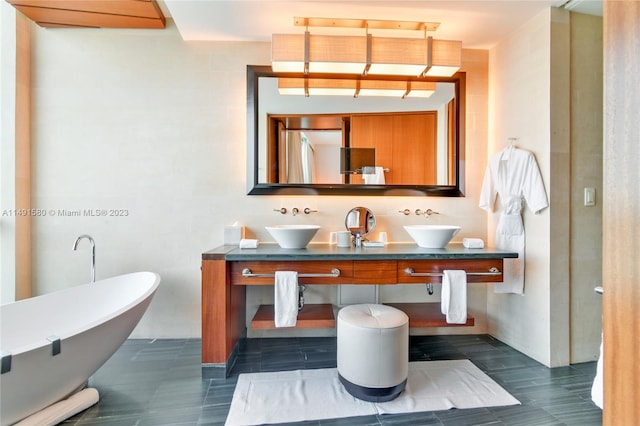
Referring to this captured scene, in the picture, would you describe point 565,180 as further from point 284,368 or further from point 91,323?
point 91,323

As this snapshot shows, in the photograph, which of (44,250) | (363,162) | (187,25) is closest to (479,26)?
(363,162)

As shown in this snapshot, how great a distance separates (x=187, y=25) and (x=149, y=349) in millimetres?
2616

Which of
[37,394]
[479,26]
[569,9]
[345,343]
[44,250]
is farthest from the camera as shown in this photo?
[44,250]

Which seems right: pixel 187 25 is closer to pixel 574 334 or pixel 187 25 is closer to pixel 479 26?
pixel 479 26

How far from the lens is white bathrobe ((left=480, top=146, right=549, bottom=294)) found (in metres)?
2.13

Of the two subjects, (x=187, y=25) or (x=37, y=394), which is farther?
(x=187, y=25)

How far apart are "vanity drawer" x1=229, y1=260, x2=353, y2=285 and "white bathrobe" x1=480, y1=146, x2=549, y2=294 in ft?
4.36

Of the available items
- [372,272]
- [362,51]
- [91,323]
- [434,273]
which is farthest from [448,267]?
[91,323]

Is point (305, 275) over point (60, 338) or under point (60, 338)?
over

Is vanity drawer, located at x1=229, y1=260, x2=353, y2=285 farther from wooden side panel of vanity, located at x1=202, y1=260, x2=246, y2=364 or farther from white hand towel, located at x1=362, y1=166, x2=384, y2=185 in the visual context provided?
white hand towel, located at x1=362, y1=166, x2=384, y2=185

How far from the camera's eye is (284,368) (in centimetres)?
207

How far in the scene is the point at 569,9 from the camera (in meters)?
2.07

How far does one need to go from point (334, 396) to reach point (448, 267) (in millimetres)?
1142

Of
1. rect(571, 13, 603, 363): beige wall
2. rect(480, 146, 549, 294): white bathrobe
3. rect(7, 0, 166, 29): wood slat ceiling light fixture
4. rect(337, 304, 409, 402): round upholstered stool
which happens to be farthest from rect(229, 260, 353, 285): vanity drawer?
rect(7, 0, 166, 29): wood slat ceiling light fixture
